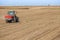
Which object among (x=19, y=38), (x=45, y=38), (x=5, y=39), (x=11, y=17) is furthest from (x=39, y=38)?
(x=11, y=17)

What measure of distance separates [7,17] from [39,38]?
39.3 ft

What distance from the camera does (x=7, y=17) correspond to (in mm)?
26438

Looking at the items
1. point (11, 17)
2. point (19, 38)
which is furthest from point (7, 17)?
point (19, 38)

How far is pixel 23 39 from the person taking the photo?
1456 centimetres

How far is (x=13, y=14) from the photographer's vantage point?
1056 inches

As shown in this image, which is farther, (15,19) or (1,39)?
(15,19)

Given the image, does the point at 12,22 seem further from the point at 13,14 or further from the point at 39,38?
the point at 39,38

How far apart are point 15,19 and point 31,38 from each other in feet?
40.6

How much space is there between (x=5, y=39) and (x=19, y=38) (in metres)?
1.03

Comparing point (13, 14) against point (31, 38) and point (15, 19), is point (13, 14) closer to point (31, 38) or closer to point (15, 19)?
point (15, 19)

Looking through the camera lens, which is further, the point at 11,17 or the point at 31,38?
the point at 11,17

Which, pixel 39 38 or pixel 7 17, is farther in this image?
pixel 7 17

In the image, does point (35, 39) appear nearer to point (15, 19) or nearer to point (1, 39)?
point (1, 39)

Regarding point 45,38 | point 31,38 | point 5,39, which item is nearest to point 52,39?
point 45,38
